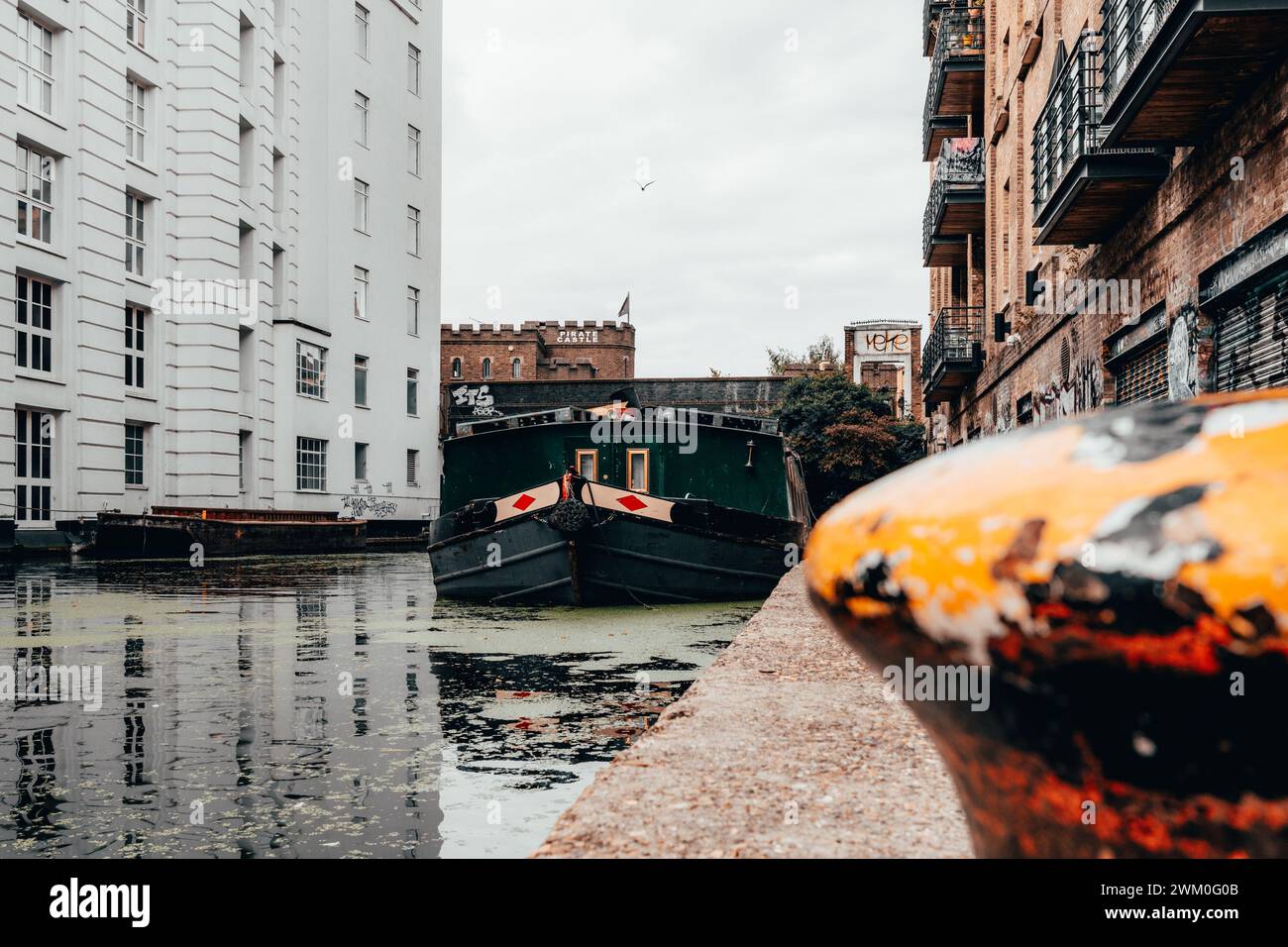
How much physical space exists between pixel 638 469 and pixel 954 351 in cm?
1008

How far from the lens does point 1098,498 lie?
2.23 feet

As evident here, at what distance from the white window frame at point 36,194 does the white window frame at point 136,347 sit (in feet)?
9.68

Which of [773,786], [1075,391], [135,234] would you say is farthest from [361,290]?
[773,786]

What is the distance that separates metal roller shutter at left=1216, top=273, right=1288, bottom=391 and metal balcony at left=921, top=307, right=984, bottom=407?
13308 millimetres

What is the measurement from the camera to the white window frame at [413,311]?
37.2 m

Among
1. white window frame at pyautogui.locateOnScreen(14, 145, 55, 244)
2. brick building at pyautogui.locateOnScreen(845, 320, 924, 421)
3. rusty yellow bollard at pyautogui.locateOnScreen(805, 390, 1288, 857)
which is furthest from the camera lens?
brick building at pyautogui.locateOnScreen(845, 320, 924, 421)

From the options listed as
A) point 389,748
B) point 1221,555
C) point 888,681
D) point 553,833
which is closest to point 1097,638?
point 1221,555

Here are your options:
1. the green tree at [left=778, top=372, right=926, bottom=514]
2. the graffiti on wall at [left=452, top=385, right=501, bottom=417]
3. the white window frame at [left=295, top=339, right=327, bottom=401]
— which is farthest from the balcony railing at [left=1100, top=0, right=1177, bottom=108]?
the graffiti on wall at [left=452, top=385, right=501, bottom=417]

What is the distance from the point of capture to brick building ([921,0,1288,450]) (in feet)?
25.4

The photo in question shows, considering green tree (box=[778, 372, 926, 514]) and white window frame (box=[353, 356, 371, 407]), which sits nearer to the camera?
white window frame (box=[353, 356, 371, 407])

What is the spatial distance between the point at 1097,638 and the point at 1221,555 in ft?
0.27

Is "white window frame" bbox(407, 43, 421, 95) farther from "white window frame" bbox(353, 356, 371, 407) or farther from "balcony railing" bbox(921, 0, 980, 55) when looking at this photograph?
"balcony railing" bbox(921, 0, 980, 55)

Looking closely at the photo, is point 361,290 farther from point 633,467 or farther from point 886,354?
point 886,354
